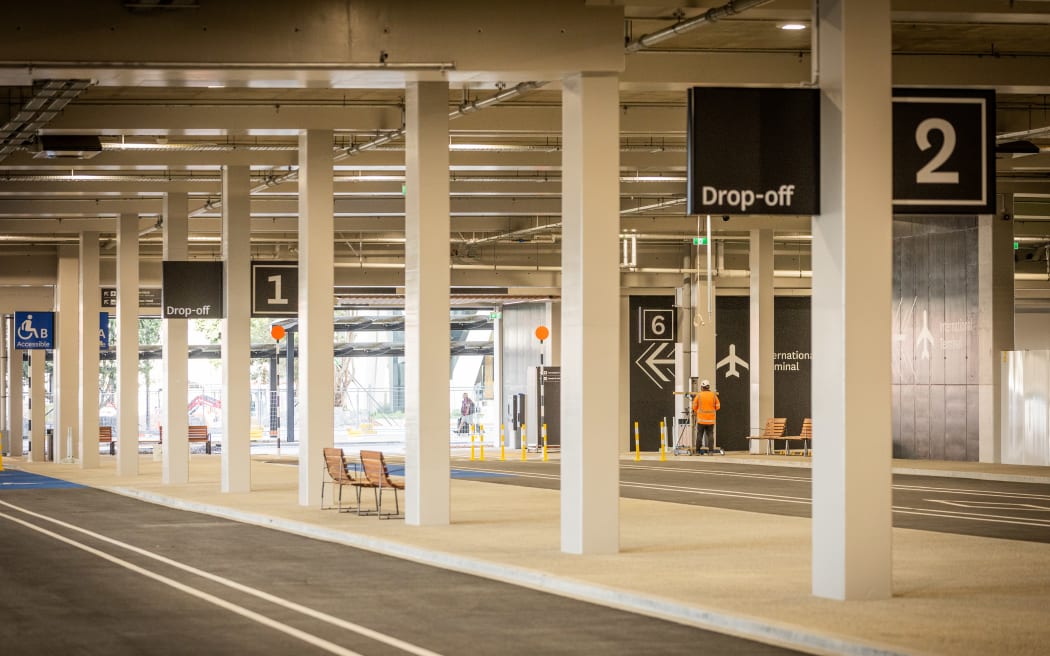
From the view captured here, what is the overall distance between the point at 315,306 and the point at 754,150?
445 inches

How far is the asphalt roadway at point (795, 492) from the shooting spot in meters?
18.1

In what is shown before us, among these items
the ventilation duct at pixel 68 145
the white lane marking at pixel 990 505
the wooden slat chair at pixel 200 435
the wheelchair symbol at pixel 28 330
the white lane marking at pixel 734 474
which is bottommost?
the wooden slat chair at pixel 200 435

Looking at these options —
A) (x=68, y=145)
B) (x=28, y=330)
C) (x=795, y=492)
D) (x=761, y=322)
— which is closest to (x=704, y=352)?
(x=761, y=322)

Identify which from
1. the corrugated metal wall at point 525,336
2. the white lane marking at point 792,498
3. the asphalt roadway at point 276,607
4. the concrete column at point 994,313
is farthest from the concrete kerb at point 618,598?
the corrugated metal wall at point 525,336

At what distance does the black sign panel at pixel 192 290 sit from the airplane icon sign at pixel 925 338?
1630 centimetres

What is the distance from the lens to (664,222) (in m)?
36.1

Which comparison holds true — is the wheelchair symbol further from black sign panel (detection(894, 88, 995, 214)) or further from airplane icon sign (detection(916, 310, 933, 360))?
black sign panel (detection(894, 88, 995, 214))

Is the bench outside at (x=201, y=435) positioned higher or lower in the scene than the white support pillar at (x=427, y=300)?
lower

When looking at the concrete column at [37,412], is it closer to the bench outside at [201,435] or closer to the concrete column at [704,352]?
the bench outside at [201,435]

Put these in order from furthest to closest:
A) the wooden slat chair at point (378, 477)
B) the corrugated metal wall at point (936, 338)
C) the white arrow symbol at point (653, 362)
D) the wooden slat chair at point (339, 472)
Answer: the white arrow symbol at point (653, 362), the corrugated metal wall at point (936, 338), the wooden slat chair at point (339, 472), the wooden slat chair at point (378, 477)

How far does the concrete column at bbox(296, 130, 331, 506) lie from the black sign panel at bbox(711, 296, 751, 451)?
874 inches

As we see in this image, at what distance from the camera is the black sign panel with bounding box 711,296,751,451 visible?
42625 mm

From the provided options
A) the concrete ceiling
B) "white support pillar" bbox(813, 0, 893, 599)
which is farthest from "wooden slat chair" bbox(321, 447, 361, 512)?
"white support pillar" bbox(813, 0, 893, 599)

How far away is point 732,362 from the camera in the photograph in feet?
141
